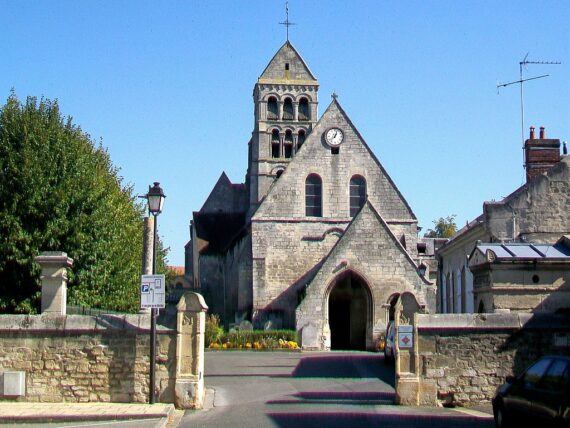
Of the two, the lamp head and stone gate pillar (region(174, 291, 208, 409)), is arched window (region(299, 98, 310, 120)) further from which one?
stone gate pillar (region(174, 291, 208, 409))

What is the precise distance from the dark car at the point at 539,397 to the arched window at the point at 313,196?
96.2 feet

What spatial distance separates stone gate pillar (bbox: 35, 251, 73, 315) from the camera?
16062mm

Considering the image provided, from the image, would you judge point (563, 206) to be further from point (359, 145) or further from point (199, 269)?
point (199, 269)

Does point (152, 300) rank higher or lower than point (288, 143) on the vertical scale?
lower

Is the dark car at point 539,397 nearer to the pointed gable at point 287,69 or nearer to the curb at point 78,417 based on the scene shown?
the curb at point 78,417

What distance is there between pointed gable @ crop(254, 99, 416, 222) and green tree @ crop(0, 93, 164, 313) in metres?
14.8

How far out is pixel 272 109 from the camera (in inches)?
2076

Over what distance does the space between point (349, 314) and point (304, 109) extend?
17662mm

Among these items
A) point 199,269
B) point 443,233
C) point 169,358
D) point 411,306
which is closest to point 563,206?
point 411,306

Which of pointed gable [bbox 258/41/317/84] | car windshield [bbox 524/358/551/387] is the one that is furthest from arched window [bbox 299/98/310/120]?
car windshield [bbox 524/358/551/387]

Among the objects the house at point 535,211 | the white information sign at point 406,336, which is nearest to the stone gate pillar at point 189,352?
the white information sign at point 406,336

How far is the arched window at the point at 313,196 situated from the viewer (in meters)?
42.2

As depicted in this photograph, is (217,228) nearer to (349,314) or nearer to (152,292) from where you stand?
(349,314)

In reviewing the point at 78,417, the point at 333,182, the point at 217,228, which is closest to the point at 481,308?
the point at 78,417
